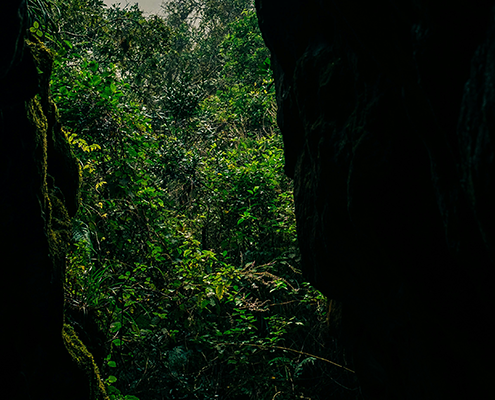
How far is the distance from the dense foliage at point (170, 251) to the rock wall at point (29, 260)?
76 centimetres

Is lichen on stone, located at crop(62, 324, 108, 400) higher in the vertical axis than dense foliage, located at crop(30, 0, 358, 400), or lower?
lower

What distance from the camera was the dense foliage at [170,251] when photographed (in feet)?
17.8

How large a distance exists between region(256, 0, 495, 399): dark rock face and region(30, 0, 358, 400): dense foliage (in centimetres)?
→ 201

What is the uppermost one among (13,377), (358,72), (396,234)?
(358,72)

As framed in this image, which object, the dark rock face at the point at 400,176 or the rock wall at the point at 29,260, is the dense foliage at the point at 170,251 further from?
the dark rock face at the point at 400,176

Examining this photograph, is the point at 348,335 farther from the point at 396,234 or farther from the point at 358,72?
the point at 358,72

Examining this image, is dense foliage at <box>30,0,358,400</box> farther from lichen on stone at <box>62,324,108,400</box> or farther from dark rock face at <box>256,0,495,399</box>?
dark rock face at <box>256,0,495,399</box>

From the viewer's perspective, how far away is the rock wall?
298 cm

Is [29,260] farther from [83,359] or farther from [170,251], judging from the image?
[170,251]

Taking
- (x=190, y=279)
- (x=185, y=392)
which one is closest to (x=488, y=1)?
(x=190, y=279)

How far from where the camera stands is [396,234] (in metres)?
2.65

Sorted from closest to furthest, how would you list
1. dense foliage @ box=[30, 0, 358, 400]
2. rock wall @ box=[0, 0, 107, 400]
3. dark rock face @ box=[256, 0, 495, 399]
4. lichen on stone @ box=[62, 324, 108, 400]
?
dark rock face @ box=[256, 0, 495, 399] → rock wall @ box=[0, 0, 107, 400] → lichen on stone @ box=[62, 324, 108, 400] → dense foliage @ box=[30, 0, 358, 400]

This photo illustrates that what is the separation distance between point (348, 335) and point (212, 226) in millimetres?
5879

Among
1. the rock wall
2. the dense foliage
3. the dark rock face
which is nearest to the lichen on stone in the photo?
the rock wall
